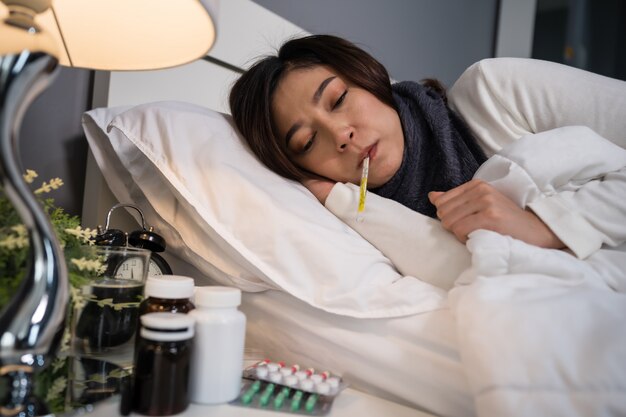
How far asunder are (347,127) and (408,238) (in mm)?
315

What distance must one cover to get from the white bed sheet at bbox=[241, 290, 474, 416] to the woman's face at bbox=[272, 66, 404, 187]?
376 mm

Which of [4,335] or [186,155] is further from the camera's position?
[186,155]

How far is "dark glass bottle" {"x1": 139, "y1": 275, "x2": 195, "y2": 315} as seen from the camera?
1.74ft

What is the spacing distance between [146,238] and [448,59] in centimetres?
193

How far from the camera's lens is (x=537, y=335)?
0.51 metres

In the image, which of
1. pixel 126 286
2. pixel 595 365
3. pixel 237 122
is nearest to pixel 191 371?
pixel 126 286

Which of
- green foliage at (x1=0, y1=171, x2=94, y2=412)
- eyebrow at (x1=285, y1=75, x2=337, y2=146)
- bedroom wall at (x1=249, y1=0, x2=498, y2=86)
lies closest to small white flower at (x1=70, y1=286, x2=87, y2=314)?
green foliage at (x1=0, y1=171, x2=94, y2=412)

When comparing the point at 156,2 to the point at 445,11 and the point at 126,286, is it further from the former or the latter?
the point at 445,11

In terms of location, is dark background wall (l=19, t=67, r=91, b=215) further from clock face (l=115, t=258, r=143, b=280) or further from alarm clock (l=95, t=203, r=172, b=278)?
clock face (l=115, t=258, r=143, b=280)

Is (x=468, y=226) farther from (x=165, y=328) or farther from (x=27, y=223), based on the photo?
(x=27, y=223)

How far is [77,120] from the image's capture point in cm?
98

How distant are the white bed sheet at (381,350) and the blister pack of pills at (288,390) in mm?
62

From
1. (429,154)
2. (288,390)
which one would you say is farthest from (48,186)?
(429,154)

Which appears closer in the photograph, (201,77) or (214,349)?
(214,349)
